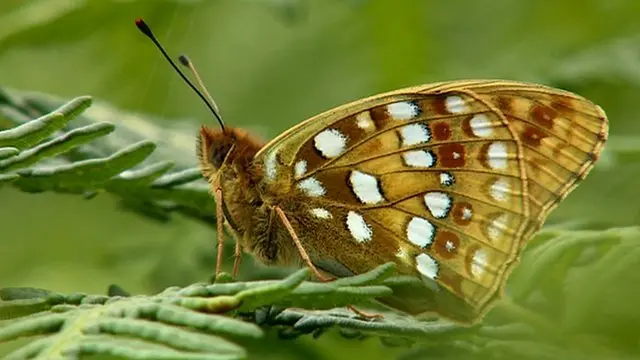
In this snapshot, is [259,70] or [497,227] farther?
[259,70]

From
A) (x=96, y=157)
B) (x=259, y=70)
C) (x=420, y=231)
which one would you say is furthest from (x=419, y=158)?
(x=259, y=70)

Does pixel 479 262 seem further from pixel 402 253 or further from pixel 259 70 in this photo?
pixel 259 70

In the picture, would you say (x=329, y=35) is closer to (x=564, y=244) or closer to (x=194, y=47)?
(x=194, y=47)

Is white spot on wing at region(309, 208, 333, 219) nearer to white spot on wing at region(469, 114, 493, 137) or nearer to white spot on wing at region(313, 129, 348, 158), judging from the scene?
white spot on wing at region(313, 129, 348, 158)

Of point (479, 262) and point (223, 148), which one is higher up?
point (223, 148)

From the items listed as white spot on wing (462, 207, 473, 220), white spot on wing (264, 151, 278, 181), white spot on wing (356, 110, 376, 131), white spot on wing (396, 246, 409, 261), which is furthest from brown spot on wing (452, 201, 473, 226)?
white spot on wing (264, 151, 278, 181)
